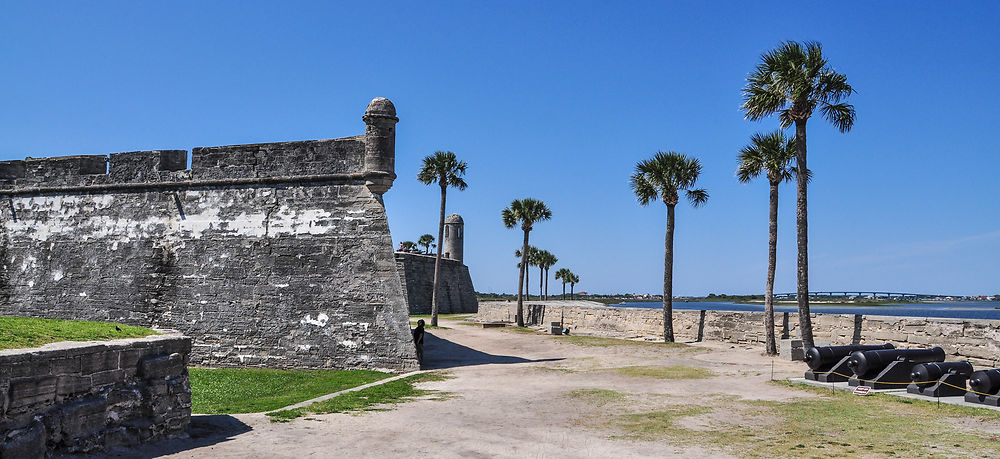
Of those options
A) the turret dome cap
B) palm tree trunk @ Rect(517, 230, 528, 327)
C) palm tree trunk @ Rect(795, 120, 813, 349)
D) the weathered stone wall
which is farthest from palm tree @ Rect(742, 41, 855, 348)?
the weathered stone wall

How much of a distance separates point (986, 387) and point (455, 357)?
1183cm

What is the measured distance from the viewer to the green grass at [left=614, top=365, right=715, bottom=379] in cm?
1443

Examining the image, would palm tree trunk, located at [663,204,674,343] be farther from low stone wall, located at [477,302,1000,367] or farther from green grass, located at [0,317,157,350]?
green grass, located at [0,317,157,350]

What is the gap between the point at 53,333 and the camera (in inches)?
286

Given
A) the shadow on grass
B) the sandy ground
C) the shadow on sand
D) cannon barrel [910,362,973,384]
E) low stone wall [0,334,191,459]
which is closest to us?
low stone wall [0,334,191,459]

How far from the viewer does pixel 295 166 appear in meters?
15.9

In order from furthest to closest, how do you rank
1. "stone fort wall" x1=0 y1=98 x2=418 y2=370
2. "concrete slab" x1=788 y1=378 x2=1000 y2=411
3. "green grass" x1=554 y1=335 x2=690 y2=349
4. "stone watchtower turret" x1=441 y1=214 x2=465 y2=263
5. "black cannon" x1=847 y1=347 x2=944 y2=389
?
"stone watchtower turret" x1=441 y1=214 x2=465 y2=263 < "green grass" x1=554 y1=335 x2=690 y2=349 < "stone fort wall" x1=0 y1=98 x2=418 y2=370 < "black cannon" x1=847 y1=347 x2=944 y2=389 < "concrete slab" x1=788 y1=378 x2=1000 y2=411

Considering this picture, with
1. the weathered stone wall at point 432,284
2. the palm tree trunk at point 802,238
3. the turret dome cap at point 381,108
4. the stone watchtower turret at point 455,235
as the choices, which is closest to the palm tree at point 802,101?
the palm tree trunk at point 802,238

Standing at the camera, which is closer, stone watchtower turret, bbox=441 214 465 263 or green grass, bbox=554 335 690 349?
green grass, bbox=554 335 690 349

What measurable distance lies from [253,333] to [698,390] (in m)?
9.78

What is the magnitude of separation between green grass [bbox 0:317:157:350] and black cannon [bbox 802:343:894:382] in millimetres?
11730

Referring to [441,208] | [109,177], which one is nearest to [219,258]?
[109,177]

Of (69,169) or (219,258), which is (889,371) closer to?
(219,258)

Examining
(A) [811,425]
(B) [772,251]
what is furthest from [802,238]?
(A) [811,425]
